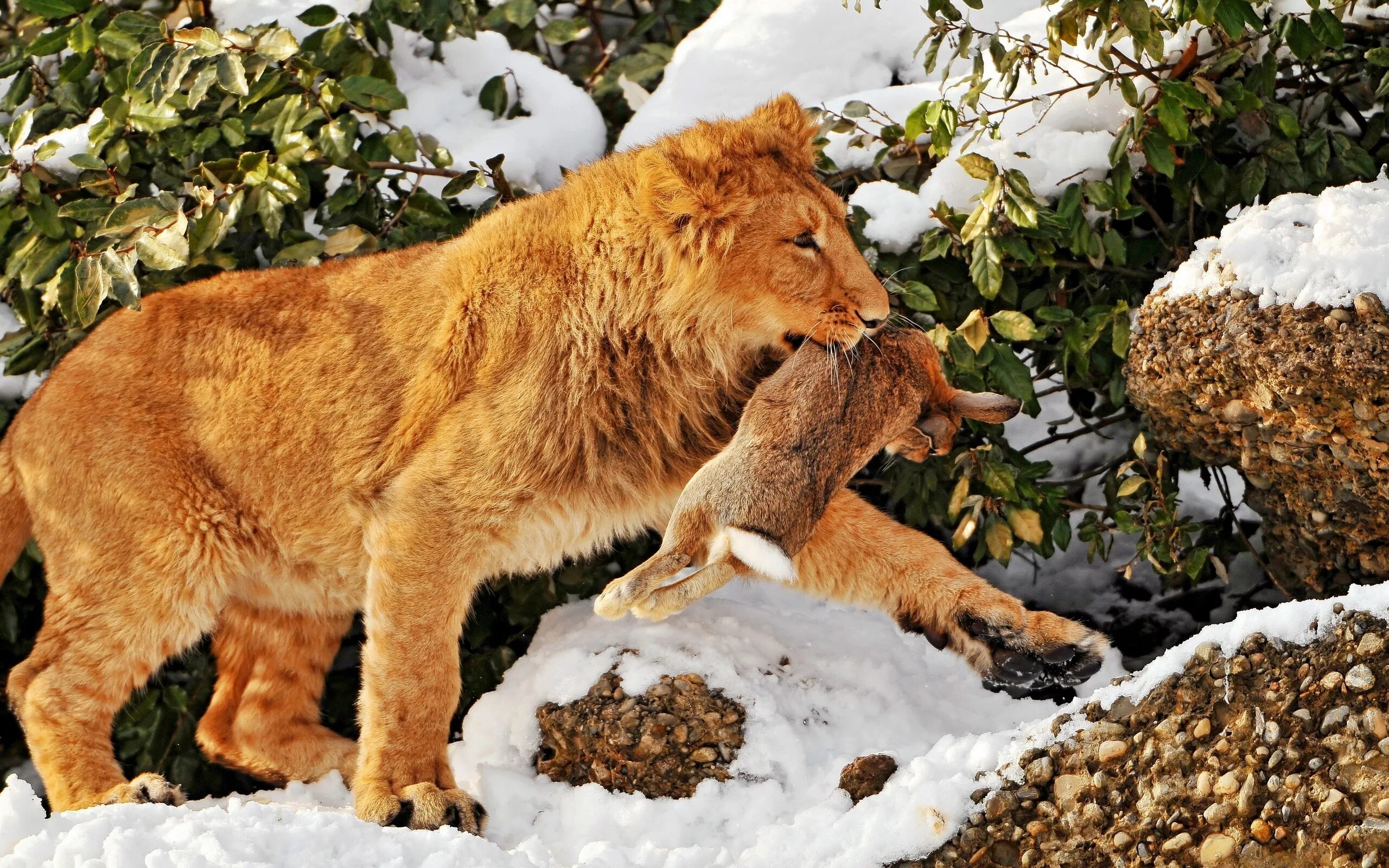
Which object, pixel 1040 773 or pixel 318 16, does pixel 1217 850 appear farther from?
pixel 318 16

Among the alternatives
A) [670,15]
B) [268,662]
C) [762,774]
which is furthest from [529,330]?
[670,15]

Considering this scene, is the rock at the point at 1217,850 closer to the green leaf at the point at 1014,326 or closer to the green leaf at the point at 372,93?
the green leaf at the point at 1014,326

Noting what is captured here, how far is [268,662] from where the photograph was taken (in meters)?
4.88

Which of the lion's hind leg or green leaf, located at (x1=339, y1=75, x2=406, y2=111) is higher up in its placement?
green leaf, located at (x1=339, y1=75, x2=406, y2=111)

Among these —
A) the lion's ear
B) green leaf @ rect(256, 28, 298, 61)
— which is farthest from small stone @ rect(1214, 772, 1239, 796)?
green leaf @ rect(256, 28, 298, 61)

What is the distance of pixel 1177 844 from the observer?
2768 millimetres

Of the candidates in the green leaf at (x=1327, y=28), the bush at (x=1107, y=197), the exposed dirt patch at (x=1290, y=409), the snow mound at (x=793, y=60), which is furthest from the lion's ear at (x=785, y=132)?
the green leaf at (x=1327, y=28)

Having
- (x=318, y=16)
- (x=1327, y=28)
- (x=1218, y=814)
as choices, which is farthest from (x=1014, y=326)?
(x=318, y=16)

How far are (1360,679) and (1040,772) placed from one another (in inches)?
25.7

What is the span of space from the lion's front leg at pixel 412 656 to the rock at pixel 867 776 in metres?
1.00

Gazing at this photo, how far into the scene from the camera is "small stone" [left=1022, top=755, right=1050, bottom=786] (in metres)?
2.99

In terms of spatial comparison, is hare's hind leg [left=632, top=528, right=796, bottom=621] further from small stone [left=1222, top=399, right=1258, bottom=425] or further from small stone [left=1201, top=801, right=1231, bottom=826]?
small stone [left=1222, top=399, right=1258, bottom=425]

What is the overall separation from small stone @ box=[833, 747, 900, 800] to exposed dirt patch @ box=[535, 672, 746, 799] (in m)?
0.49

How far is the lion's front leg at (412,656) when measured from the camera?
12.6 feet
